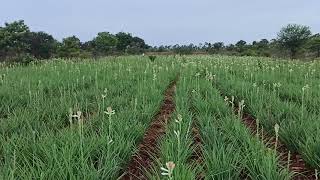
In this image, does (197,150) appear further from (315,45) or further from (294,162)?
(315,45)

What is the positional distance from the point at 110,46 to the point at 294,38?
31509 mm

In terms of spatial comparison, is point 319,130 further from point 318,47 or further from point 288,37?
point 288,37

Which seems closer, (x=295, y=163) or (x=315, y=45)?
(x=295, y=163)

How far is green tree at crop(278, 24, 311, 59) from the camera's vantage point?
238 feet

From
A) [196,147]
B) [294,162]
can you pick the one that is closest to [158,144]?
[196,147]

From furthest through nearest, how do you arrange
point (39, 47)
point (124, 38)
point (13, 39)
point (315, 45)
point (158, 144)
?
1. point (124, 38)
2. point (315, 45)
3. point (39, 47)
4. point (13, 39)
5. point (158, 144)

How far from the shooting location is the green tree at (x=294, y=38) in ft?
238

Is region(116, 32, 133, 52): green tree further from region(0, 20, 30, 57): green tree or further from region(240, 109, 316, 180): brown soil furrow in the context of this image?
region(240, 109, 316, 180): brown soil furrow

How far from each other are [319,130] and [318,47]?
64720mm

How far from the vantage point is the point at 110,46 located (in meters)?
63.3

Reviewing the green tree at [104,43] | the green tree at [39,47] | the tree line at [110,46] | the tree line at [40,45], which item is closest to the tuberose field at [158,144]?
the tree line at [110,46]

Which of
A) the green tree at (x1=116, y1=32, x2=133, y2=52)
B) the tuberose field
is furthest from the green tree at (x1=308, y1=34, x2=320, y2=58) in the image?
the tuberose field

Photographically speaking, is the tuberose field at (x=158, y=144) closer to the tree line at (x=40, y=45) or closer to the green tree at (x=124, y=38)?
the tree line at (x=40, y=45)

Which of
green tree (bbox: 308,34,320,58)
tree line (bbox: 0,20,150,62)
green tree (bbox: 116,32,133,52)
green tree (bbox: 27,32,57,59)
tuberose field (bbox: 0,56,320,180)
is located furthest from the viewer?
green tree (bbox: 116,32,133,52)
